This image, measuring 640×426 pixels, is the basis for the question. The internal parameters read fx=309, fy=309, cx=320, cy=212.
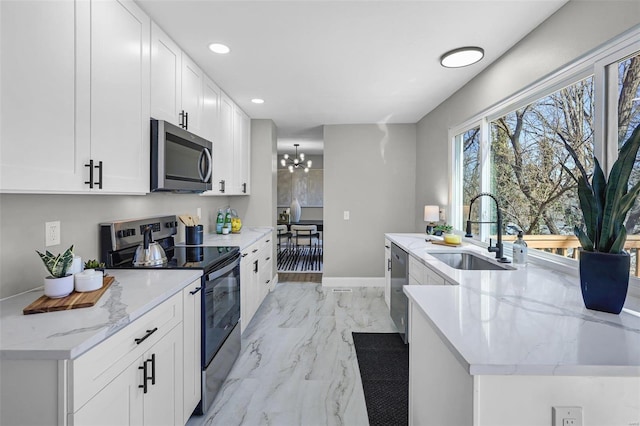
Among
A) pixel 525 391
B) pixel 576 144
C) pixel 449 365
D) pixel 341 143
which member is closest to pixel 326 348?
pixel 449 365

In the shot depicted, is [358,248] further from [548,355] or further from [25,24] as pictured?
[25,24]

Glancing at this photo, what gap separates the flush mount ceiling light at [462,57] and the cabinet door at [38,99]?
2289mm

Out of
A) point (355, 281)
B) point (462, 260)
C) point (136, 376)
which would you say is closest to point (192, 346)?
point (136, 376)

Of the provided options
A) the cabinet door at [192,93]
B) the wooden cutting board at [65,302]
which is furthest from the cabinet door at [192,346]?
the cabinet door at [192,93]

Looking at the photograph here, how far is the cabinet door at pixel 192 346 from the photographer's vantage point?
1664 millimetres

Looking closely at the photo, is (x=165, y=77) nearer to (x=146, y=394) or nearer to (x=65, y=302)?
(x=65, y=302)

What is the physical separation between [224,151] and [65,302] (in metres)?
2.27

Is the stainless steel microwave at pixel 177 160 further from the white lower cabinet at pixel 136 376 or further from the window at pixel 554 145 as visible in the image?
the window at pixel 554 145

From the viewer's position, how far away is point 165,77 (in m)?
2.06

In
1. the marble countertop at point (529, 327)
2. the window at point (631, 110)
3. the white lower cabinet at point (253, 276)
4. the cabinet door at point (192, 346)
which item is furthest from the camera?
the white lower cabinet at point (253, 276)

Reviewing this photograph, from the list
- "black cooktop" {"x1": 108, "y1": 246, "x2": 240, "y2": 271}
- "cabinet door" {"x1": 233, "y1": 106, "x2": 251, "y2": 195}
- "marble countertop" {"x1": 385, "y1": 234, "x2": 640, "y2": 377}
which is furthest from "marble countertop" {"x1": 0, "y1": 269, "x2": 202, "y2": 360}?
"cabinet door" {"x1": 233, "y1": 106, "x2": 251, "y2": 195}

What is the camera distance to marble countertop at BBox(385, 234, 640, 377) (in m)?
0.82

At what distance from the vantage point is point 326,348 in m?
2.73

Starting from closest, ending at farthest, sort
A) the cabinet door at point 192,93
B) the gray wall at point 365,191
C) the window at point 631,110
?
the window at point 631,110
the cabinet door at point 192,93
the gray wall at point 365,191
